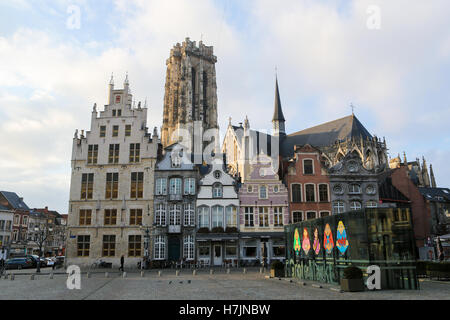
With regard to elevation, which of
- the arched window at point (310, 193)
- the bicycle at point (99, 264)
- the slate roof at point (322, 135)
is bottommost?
the bicycle at point (99, 264)

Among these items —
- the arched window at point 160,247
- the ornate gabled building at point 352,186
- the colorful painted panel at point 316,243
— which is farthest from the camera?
the ornate gabled building at point 352,186

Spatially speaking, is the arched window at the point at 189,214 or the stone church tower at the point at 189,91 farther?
the stone church tower at the point at 189,91

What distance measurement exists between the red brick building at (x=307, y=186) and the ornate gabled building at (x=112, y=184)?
42.9 feet

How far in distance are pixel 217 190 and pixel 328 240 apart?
697 inches

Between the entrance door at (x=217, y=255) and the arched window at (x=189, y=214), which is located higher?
the arched window at (x=189, y=214)

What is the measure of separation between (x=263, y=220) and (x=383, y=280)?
19162mm

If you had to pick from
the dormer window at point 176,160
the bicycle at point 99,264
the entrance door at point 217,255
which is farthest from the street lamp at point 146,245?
the dormer window at point 176,160

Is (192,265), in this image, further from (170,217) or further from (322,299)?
(322,299)

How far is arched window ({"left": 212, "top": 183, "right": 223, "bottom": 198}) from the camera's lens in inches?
1319

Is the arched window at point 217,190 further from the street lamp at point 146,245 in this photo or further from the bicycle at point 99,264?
the bicycle at point 99,264

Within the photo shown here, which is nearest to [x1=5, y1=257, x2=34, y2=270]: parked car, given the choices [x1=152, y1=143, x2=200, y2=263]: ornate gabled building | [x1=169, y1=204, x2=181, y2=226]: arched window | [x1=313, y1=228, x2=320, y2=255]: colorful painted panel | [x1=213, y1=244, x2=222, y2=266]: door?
[x1=152, y1=143, x2=200, y2=263]: ornate gabled building

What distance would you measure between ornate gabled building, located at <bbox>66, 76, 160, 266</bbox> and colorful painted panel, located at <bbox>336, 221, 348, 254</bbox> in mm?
20572

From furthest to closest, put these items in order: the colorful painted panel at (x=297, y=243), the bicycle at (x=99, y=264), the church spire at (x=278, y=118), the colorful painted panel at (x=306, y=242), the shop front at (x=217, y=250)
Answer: the church spire at (x=278, y=118) < the shop front at (x=217, y=250) < the bicycle at (x=99, y=264) < the colorful painted panel at (x=297, y=243) < the colorful painted panel at (x=306, y=242)

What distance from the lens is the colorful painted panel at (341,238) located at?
51.1 ft
